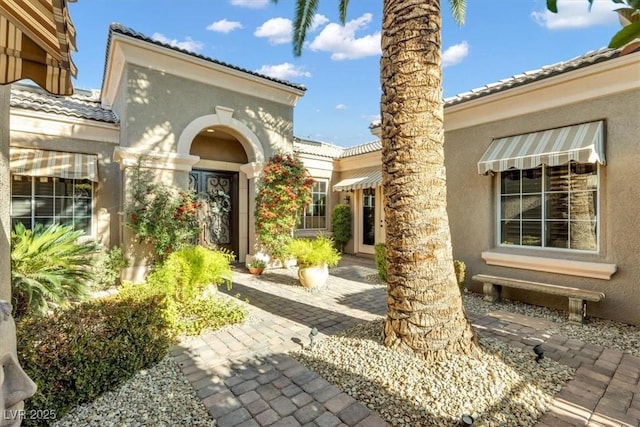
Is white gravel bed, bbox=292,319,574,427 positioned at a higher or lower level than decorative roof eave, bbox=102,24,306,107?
lower

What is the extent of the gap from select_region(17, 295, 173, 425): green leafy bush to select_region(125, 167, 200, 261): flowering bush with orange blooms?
5721 millimetres

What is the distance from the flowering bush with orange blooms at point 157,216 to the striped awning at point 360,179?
9.48 m

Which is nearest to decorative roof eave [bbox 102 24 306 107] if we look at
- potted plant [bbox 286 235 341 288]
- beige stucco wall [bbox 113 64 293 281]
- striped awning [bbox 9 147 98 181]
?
beige stucco wall [bbox 113 64 293 281]

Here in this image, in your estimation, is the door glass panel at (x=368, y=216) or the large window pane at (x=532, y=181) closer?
the large window pane at (x=532, y=181)

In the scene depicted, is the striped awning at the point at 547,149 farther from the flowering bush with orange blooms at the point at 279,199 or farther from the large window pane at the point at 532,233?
the flowering bush with orange blooms at the point at 279,199

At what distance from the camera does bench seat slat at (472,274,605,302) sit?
7.89 metres

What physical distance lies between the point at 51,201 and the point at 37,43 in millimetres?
10439

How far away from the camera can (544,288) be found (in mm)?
8664

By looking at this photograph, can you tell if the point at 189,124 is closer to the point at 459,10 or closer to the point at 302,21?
the point at 302,21

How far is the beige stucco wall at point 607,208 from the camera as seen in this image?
777 cm

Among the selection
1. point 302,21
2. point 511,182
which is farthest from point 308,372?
point 302,21

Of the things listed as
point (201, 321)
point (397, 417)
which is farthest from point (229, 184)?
point (397, 417)

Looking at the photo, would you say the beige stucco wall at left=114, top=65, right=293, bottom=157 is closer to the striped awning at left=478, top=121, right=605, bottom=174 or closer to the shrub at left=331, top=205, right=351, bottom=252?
the shrub at left=331, top=205, right=351, bottom=252

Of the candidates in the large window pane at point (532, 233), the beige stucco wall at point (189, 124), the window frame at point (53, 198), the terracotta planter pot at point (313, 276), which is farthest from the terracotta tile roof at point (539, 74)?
the window frame at point (53, 198)
